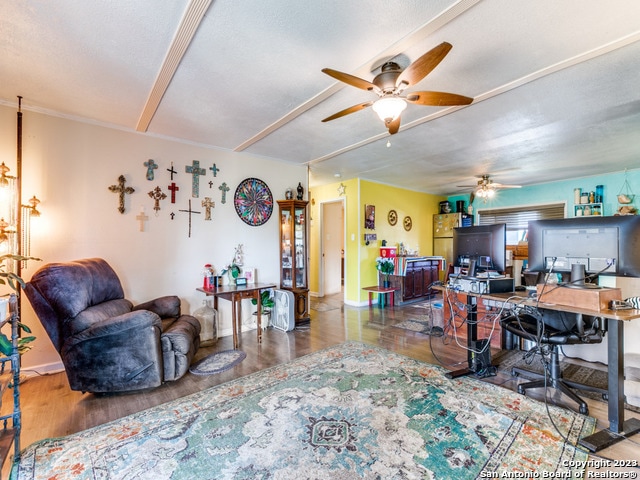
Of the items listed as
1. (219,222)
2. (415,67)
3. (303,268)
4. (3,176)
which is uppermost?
(415,67)

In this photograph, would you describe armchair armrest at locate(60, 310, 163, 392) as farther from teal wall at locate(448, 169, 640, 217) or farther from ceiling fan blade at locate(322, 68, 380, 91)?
teal wall at locate(448, 169, 640, 217)

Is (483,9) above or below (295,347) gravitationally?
above

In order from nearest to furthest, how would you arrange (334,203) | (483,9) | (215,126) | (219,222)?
1. (483,9)
2. (215,126)
3. (219,222)
4. (334,203)

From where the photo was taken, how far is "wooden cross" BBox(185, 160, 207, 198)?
12.2 feet

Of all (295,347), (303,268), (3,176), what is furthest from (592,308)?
(3,176)

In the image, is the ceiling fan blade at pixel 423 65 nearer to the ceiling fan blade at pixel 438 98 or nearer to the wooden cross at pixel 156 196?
the ceiling fan blade at pixel 438 98

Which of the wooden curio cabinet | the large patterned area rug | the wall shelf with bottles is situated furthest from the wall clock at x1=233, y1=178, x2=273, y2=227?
the wall shelf with bottles

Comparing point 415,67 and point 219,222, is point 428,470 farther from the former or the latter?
point 219,222

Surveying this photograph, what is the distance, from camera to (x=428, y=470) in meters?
1.55

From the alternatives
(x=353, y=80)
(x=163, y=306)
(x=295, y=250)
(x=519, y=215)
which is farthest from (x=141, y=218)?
(x=519, y=215)

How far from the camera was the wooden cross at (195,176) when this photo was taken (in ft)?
12.2

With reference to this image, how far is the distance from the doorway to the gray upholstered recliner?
13.7 feet

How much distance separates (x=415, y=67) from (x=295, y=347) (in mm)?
2943

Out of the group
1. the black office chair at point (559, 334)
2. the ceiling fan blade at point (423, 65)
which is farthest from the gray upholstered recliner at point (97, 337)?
the black office chair at point (559, 334)
